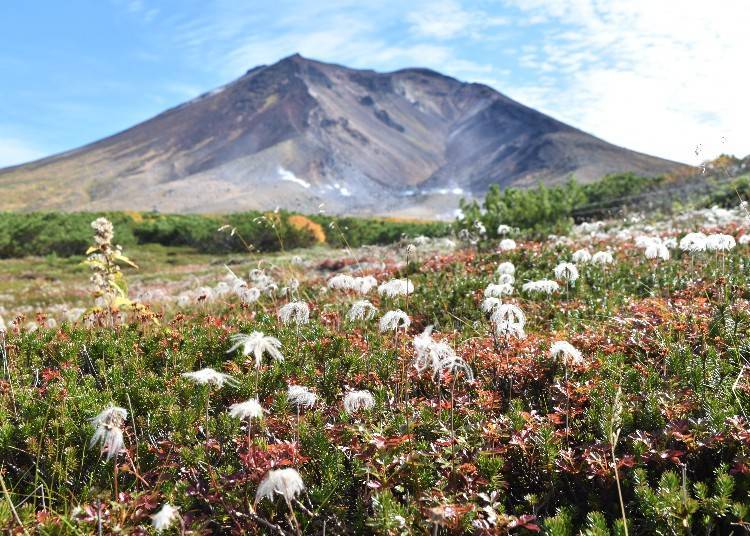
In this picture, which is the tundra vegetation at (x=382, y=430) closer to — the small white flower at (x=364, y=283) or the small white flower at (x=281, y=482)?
the small white flower at (x=281, y=482)

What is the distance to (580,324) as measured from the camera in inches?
247

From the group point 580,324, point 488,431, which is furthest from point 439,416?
point 580,324

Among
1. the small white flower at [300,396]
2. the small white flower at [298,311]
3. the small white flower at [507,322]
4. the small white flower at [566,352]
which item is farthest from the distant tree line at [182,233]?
the small white flower at [300,396]

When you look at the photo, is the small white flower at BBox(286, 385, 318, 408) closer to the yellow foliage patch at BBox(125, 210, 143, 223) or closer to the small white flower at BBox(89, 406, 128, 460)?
the small white flower at BBox(89, 406, 128, 460)

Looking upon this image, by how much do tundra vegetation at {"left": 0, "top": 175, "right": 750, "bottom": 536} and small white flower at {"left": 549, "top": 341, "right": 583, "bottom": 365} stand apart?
0.11 feet

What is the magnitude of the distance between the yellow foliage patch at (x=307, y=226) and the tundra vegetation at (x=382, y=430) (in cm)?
4132

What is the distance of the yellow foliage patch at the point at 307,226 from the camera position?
47.0 m

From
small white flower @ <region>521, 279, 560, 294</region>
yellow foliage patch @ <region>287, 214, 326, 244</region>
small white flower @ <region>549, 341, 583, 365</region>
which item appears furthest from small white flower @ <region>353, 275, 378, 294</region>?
yellow foliage patch @ <region>287, 214, 326, 244</region>

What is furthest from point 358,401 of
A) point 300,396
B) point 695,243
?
point 695,243

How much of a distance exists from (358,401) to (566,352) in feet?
4.85

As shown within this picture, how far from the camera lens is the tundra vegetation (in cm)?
300

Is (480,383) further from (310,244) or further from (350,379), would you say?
(310,244)

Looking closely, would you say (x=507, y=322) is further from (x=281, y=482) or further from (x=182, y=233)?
(x=182, y=233)

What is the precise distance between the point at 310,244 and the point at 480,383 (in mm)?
42988
